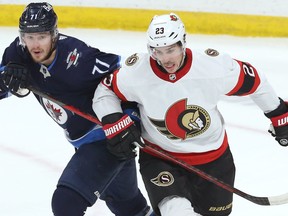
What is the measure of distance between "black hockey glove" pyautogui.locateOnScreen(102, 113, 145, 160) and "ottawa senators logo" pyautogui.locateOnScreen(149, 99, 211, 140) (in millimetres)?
77

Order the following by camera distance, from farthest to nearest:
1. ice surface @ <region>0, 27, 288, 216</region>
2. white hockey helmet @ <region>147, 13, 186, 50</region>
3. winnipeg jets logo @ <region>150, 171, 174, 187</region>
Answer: ice surface @ <region>0, 27, 288, 216</region>
winnipeg jets logo @ <region>150, 171, 174, 187</region>
white hockey helmet @ <region>147, 13, 186, 50</region>

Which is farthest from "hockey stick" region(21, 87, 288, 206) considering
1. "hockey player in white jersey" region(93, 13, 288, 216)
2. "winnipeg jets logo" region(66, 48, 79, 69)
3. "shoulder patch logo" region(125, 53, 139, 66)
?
"shoulder patch logo" region(125, 53, 139, 66)

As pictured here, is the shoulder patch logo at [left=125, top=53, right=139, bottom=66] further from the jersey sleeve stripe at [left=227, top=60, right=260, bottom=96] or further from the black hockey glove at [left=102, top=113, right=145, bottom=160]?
the jersey sleeve stripe at [left=227, top=60, right=260, bottom=96]

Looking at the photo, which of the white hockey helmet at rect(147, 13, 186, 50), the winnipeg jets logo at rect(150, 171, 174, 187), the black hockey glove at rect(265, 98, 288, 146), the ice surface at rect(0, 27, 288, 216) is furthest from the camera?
the ice surface at rect(0, 27, 288, 216)

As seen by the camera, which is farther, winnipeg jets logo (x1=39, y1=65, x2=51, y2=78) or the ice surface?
the ice surface

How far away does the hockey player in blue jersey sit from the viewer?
2.41m

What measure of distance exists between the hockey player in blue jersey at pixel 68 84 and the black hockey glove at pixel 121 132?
0.07m

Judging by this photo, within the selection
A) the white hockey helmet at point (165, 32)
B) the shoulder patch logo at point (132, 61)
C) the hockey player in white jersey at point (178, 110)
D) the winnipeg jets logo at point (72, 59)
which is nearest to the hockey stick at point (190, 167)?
the hockey player in white jersey at point (178, 110)

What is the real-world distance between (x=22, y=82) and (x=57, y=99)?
5.9 inches

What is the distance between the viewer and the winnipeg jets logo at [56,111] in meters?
2.58

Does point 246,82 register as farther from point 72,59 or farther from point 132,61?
point 72,59

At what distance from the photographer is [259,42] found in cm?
514

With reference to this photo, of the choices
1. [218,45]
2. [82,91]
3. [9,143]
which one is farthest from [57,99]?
[218,45]

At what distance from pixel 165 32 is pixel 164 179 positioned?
0.51 m
